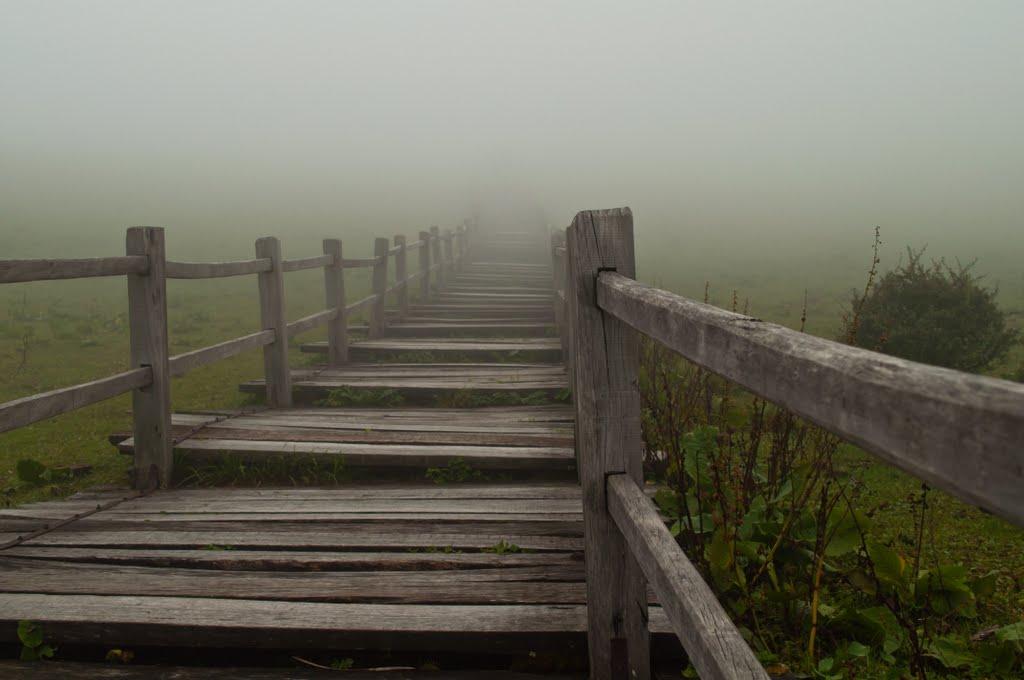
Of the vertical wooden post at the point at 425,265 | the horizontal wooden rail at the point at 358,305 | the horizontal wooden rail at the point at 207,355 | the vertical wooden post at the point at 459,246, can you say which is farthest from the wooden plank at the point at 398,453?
the vertical wooden post at the point at 459,246

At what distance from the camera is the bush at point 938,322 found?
7527 mm

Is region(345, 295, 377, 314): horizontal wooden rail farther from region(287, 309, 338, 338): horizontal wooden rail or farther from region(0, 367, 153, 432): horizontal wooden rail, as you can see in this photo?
region(0, 367, 153, 432): horizontal wooden rail

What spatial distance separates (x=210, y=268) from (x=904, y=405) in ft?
16.0

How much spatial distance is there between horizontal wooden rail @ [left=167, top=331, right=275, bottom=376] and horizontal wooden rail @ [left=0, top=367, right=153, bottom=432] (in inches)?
10.0

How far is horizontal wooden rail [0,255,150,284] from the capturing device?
3309 mm

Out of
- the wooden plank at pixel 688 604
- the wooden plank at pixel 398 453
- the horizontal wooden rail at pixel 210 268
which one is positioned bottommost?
the wooden plank at pixel 398 453

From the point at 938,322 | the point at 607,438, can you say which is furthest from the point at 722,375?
the point at 938,322

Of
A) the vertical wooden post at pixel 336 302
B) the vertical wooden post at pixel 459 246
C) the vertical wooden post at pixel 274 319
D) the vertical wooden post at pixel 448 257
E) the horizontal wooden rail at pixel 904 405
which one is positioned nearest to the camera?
the horizontal wooden rail at pixel 904 405

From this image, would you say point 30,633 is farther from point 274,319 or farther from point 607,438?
point 274,319

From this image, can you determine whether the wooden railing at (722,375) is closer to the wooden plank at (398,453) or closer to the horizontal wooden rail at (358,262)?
the wooden plank at (398,453)

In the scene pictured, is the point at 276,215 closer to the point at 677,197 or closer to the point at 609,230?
the point at 677,197

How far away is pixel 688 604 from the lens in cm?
155

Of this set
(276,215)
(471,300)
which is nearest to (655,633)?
(471,300)

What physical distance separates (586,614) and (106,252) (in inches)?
Result: 888
